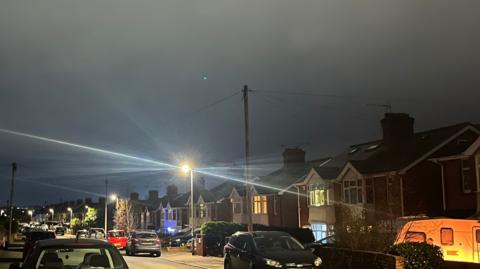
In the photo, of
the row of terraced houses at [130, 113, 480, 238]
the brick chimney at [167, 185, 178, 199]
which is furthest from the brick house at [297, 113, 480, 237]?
the brick chimney at [167, 185, 178, 199]

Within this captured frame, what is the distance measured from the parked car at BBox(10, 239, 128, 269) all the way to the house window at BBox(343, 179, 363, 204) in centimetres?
3172

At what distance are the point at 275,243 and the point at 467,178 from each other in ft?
58.7

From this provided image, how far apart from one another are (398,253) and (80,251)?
9822 millimetres

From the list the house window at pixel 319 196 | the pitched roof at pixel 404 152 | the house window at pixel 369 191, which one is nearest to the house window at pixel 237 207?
the house window at pixel 319 196

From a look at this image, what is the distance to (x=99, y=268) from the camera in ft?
28.9

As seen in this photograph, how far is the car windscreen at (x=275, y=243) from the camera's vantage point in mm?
17422

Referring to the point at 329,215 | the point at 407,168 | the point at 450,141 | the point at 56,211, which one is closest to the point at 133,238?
the point at 329,215

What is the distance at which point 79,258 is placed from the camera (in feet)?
30.7

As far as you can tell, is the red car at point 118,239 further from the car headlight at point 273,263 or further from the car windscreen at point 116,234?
the car headlight at point 273,263

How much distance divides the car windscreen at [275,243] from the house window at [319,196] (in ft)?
83.8

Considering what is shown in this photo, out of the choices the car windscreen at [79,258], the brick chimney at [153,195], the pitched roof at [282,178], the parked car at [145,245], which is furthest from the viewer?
the brick chimney at [153,195]

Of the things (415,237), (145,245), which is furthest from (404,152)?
(415,237)

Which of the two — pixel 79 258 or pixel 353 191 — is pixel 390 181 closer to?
pixel 353 191

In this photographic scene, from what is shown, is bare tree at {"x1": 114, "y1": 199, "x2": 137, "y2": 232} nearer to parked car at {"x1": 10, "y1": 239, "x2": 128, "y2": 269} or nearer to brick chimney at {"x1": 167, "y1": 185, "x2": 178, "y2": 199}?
brick chimney at {"x1": 167, "y1": 185, "x2": 178, "y2": 199}
